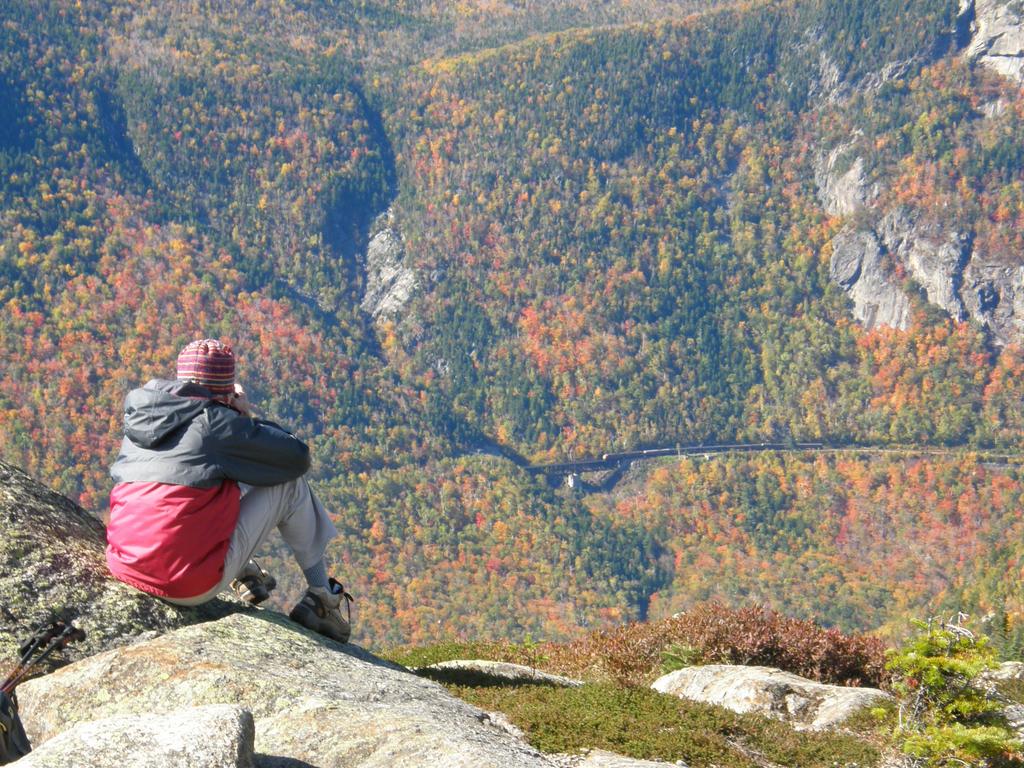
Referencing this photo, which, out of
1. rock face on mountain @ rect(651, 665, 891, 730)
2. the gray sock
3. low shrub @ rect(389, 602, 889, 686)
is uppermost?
the gray sock

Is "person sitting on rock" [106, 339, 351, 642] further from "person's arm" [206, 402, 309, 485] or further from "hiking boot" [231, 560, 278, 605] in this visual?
"hiking boot" [231, 560, 278, 605]

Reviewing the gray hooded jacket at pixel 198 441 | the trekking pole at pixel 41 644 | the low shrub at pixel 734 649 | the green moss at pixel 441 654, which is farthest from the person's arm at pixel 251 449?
the low shrub at pixel 734 649

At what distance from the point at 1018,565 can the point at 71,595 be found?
155 m

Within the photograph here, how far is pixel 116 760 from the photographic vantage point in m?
5.69

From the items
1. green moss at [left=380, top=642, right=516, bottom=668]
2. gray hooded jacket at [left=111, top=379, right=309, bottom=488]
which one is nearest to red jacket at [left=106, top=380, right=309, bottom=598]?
gray hooded jacket at [left=111, top=379, right=309, bottom=488]

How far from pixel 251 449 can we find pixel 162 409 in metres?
0.81

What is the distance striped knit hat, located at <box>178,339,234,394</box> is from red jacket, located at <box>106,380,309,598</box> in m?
0.10

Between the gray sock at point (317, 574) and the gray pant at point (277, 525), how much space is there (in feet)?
0.22

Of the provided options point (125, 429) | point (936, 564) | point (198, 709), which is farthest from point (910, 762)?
point (936, 564)

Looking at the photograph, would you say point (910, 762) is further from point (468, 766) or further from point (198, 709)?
point (198, 709)

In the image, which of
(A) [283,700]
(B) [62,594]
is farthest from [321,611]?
(A) [283,700]

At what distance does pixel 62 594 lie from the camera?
29.7 ft

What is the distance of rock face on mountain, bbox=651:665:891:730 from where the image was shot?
1059 cm

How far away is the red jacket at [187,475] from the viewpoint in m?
8.63
